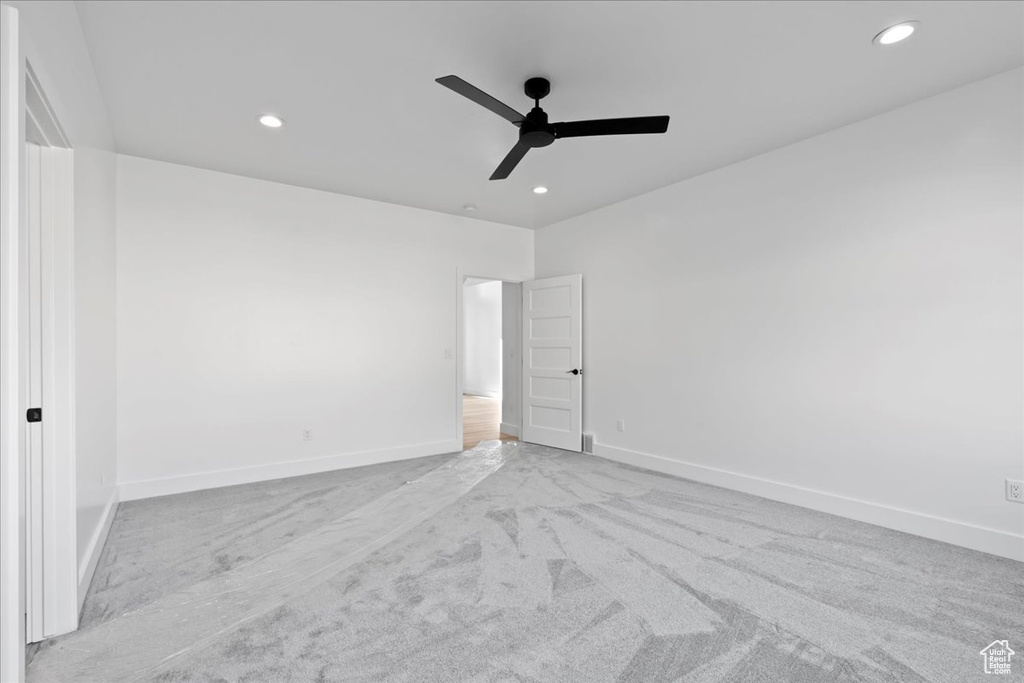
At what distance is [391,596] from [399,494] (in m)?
1.60

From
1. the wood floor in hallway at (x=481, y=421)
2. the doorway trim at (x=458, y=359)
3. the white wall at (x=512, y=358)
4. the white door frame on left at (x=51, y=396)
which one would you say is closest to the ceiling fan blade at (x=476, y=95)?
the white door frame on left at (x=51, y=396)

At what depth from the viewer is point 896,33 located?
231 centimetres

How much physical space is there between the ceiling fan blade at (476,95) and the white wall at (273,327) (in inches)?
112

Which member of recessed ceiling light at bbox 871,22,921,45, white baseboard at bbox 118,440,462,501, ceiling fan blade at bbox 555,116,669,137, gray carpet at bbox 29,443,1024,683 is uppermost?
recessed ceiling light at bbox 871,22,921,45

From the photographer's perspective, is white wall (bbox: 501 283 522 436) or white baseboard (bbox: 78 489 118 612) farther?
white wall (bbox: 501 283 522 436)

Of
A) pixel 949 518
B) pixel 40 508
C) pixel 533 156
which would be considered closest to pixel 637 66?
pixel 533 156

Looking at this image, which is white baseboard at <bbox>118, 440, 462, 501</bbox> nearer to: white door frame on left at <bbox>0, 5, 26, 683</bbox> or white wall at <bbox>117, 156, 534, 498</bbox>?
white wall at <bbox>117, 156, 534, 498</bbox>

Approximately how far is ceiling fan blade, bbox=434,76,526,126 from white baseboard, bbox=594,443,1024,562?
331cm

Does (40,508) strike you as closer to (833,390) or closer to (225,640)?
(225,640)

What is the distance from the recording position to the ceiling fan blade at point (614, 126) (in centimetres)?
240

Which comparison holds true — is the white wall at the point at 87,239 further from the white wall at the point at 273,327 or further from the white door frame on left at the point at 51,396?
the white wall at the point at 273,327

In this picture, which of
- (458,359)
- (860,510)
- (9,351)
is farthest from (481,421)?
(9,351)

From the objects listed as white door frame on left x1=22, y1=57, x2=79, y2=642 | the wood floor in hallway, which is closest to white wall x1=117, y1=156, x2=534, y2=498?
the wood floor in hallway

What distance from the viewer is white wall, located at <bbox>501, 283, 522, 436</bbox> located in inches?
247
